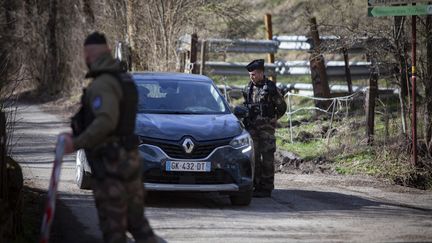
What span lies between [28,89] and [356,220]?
35390mm

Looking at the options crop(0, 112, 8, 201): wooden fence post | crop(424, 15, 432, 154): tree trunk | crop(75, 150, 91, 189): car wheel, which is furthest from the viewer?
crop(424, 15, 432, 154): tree trunk

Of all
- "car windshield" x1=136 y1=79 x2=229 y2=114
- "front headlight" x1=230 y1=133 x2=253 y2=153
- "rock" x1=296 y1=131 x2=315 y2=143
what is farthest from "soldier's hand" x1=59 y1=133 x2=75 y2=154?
"rock" x1=296 y1=131 x2=315 y2=143

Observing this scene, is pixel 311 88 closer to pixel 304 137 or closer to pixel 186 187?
pixel 304 137

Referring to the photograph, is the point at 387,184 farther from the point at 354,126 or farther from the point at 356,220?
the point at 356,220

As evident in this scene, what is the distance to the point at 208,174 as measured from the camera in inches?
444

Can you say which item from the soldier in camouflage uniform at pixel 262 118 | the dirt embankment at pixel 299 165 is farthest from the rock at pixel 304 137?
the soldier in camouflage uniform at pixel 262 118

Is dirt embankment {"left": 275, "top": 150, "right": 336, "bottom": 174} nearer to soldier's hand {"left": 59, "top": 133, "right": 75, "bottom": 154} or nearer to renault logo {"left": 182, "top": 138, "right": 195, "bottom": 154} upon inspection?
renault logo {"left": 182, "top": 138, "right": 195, "bottom": 154}

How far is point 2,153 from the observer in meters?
8.85

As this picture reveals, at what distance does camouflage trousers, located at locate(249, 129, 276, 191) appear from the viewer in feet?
41.3

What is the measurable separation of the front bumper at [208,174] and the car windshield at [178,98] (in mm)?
1092

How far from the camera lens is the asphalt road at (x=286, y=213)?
30.5 feet

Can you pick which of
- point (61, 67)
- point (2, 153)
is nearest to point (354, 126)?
point (2, 153)

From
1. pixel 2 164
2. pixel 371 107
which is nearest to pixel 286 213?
pixel 2 164

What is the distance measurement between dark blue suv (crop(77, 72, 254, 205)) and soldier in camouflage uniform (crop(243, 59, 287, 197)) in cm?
61
